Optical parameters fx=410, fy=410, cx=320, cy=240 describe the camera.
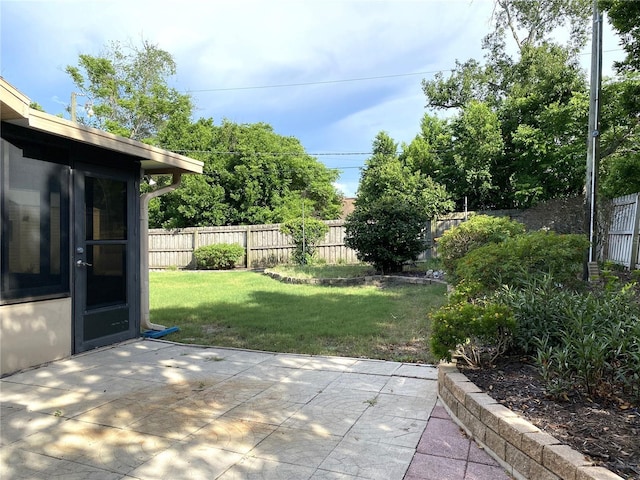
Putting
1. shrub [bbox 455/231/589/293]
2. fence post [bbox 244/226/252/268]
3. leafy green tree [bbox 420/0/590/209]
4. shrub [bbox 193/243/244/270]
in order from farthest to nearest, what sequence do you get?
fence post [bbox 244/226/252/268] < shrub [bbox 193/243/244/270] < leafy green tree [bbox 420/0/590/209] < shrub [bbox 455/231/589/293]

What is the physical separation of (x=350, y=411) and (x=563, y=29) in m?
20.0

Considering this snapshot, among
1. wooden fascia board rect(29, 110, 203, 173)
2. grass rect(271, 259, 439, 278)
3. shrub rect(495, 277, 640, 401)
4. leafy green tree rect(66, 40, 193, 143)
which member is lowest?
grass rect(271, 259, 439, 278)

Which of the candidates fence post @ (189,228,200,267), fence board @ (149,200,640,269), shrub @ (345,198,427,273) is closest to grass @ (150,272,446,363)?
shrub @ (345,198,427,273)

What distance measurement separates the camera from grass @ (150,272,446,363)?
473 centimetres

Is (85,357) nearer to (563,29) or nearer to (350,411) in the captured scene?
(350,411)

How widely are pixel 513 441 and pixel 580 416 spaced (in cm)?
48

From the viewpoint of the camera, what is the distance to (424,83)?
1898 cm

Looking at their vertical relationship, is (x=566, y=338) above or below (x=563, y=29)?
below

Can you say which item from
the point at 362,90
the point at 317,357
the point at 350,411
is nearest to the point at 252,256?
the point at 362,90

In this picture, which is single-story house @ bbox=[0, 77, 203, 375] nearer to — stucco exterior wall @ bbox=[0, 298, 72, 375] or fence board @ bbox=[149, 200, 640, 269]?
stucco exterior wall @ bbox=[0, 298, 72, 375]

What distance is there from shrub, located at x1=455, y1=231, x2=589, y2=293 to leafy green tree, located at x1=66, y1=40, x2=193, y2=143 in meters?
20.1

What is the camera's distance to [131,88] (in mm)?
21734

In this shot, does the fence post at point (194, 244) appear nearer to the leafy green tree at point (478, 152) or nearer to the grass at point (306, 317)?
the grass at point (306, 317)

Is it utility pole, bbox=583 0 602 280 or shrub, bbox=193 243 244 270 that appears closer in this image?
utility pole, bbox=583 0 602 280
